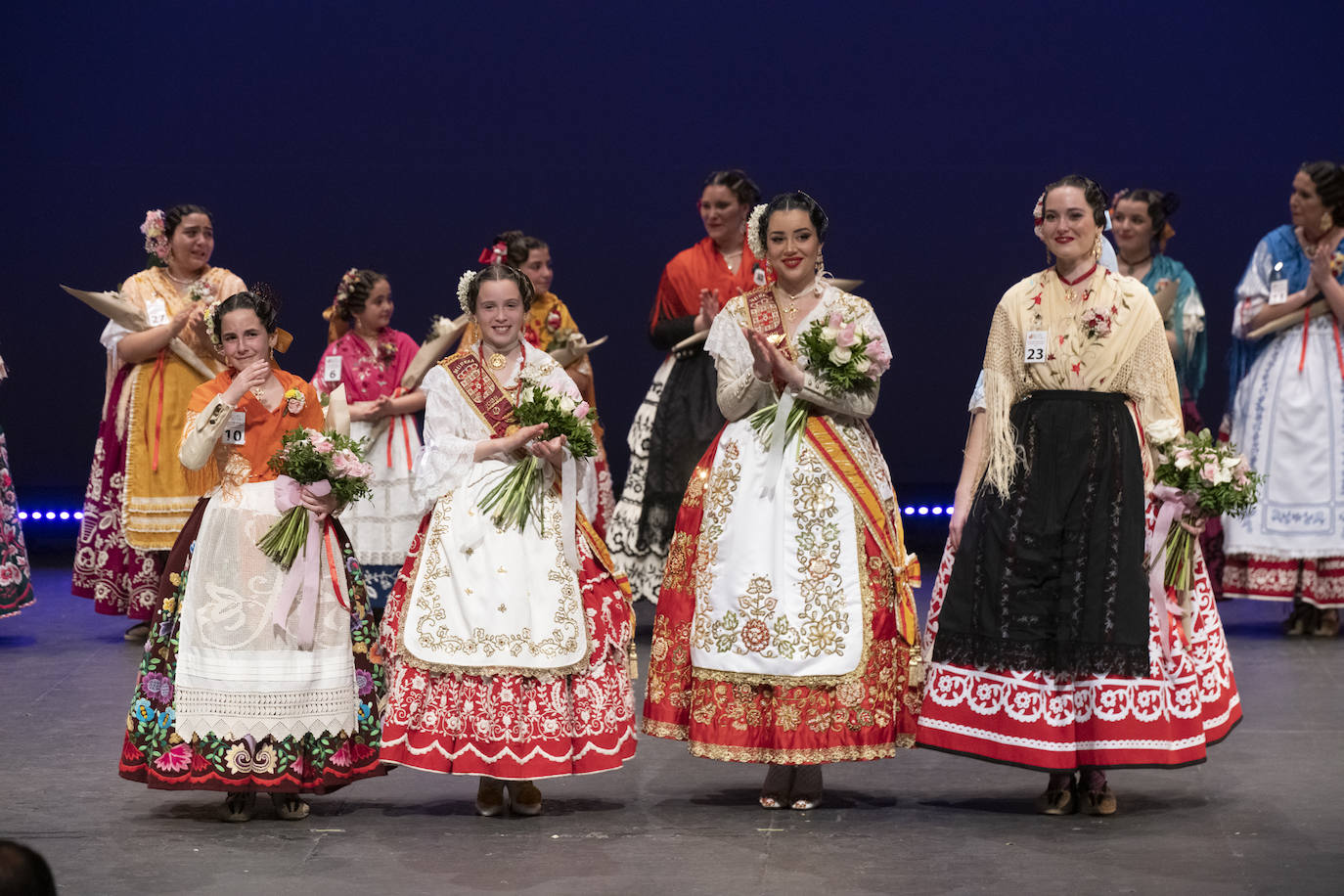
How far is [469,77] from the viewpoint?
8.71 meters

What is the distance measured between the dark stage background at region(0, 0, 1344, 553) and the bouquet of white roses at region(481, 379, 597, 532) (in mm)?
4690

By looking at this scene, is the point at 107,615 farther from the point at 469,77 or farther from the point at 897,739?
the point at 897,739

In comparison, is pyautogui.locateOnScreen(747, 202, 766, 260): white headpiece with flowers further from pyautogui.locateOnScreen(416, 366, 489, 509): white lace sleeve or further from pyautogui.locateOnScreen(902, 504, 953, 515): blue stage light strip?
pyautogui.locateOnScreen(902, 504, 953, 515): blue stage light strip

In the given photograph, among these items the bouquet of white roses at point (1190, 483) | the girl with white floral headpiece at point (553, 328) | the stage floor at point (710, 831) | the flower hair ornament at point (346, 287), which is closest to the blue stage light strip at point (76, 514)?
the girl with white floral headpiece at point (553, 328)

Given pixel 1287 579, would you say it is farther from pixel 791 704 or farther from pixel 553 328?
pixel 791 704

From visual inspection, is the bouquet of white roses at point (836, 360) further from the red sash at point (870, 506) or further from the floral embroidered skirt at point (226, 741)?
the floral embroidered skirt at point (226, 741)

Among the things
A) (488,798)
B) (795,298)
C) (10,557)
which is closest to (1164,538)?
(795,298)

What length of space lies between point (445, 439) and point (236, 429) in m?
0.49

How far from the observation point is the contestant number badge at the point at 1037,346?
4.07 m

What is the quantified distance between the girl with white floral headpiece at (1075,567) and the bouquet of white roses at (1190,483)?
3cm

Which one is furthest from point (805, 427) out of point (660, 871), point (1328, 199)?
point (1328, 199)

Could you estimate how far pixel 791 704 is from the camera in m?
4.11

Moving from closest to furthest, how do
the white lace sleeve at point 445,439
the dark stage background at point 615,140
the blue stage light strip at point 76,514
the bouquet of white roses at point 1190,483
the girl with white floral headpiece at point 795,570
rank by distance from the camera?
1. the bouquet of white roses at point 1190,483
2. the girl with white floral headpiece at point 795,570
3. the white lace sleeve at point 445,439
4. the dark stage background at point 615,140
5. the blue stage light strip at point 76,514

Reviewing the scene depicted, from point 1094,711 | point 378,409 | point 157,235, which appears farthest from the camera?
point 378,409
